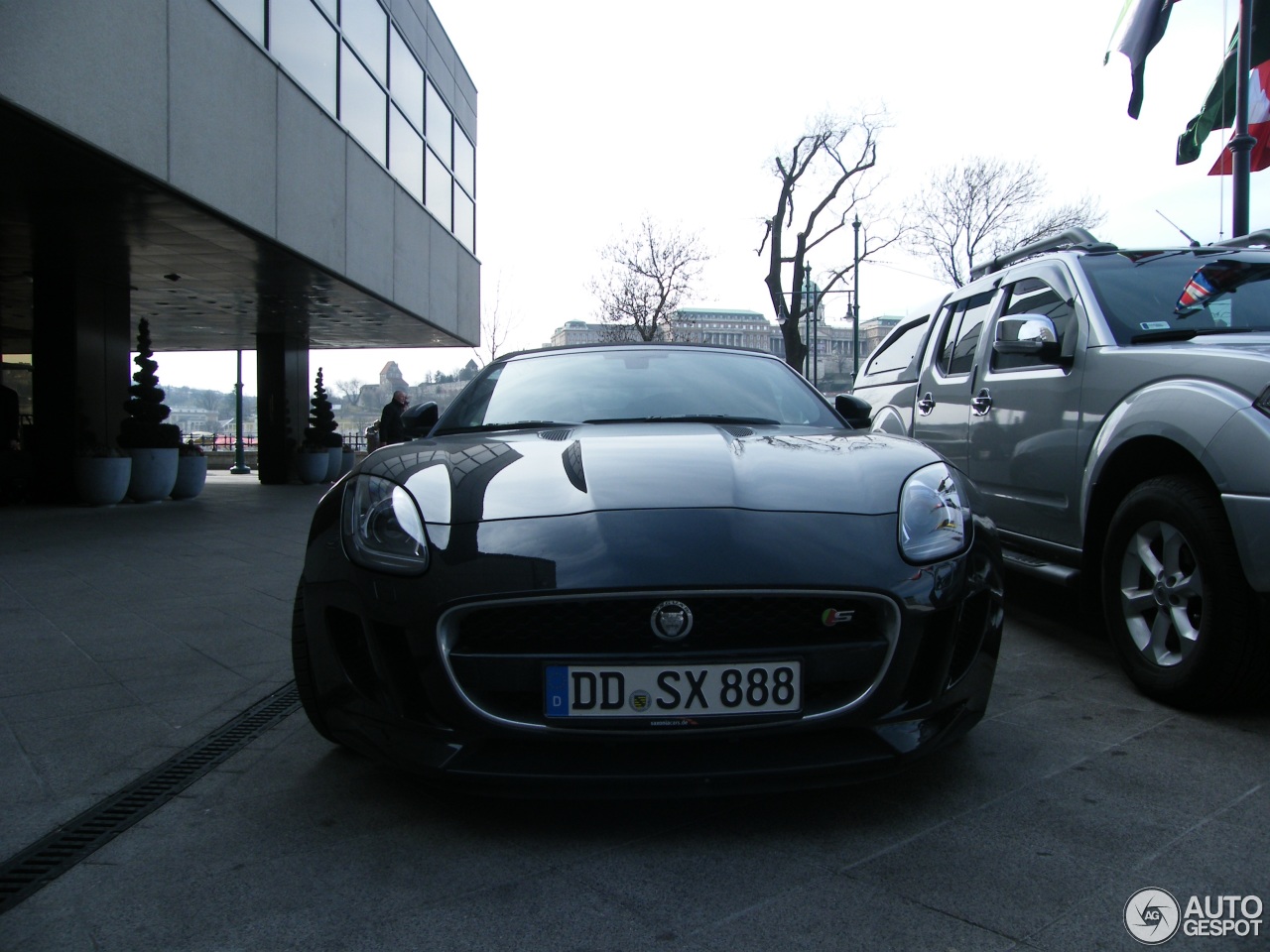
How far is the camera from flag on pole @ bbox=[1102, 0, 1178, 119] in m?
11.5

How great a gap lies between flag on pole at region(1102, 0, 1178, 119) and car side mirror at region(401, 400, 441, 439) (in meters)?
11.9

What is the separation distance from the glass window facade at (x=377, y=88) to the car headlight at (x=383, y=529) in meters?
9.45

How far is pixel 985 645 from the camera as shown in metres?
2.34

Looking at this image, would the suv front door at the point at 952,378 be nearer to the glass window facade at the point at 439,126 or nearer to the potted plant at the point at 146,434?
the potted plant at the point at 146,434

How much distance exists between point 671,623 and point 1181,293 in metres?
3.20

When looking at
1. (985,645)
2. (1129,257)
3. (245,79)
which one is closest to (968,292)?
(1129,257)

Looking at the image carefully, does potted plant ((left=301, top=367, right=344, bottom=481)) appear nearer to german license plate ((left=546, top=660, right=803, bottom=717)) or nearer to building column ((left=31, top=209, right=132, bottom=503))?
building column ((left=31, top=209, right=132, bottom=503))

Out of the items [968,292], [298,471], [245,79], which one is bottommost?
[298,471]

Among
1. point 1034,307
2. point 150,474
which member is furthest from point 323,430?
point 1034,307

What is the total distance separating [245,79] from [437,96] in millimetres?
9997

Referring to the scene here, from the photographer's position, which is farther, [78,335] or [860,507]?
[78,335]

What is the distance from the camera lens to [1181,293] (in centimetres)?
396

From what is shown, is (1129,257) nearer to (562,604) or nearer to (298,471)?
(562,604)

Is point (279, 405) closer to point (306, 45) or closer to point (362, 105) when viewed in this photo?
→ point (362, 105)
